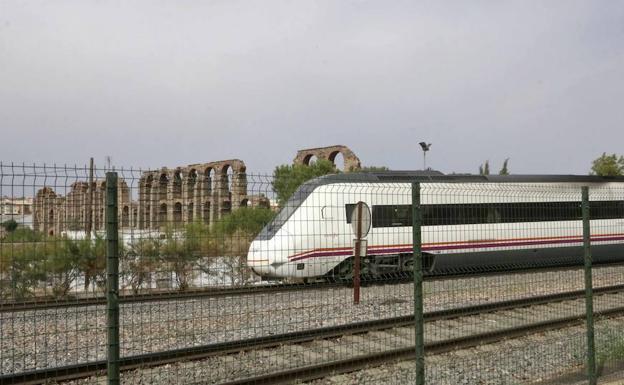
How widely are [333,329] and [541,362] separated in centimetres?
260

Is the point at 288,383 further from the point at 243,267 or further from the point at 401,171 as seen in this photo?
the point at 401,171

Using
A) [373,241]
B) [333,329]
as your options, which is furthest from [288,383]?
[373,241]

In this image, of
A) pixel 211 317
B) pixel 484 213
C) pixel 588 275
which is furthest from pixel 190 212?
pixel 484 213

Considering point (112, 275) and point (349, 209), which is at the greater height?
point (349, 209)

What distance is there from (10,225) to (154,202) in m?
1.12

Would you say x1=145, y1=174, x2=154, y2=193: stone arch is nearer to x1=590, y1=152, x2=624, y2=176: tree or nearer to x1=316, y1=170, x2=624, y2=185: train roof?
x1=316, y1=170, x2=624, y2=185: train roof

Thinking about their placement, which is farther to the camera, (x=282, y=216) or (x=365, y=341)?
(x=365, y=341)

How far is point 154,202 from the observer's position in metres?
5.00

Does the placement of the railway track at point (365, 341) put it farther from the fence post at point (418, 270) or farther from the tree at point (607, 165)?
the tree at point (607, 165)

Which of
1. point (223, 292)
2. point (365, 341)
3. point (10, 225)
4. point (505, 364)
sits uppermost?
point (10, 225)

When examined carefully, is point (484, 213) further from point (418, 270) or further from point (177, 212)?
point (177, 212)

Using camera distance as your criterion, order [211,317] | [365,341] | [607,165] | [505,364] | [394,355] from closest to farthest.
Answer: [394,355] < [505,364] < [365,341] < [211,317] < [607,165]

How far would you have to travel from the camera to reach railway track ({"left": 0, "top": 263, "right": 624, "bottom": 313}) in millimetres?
5779

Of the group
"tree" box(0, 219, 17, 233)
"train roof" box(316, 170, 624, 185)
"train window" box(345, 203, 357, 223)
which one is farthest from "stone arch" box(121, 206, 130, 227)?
"train window" box(345, 203, 357, 223)
